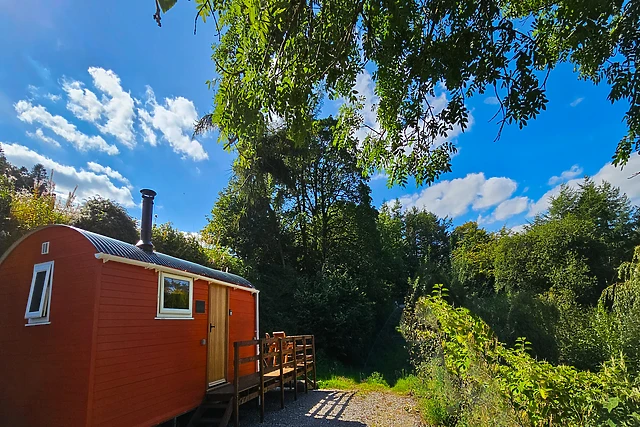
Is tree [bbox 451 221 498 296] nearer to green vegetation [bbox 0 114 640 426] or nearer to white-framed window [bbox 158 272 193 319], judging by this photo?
green vegetation [bbox 0 114 640 426]

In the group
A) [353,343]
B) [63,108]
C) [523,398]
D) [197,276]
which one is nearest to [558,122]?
[523,398]

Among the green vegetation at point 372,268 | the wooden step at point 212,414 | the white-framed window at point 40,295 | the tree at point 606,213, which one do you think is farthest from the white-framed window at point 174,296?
the tree at point 606,213

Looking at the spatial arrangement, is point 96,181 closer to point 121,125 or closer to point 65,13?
point 121,125

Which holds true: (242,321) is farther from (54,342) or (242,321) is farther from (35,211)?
(35,211)

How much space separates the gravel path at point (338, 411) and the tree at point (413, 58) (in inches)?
157

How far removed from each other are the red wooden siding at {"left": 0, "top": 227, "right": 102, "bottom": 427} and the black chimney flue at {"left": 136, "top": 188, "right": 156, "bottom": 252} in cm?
116

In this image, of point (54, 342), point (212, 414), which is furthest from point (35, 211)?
point (212, 414)

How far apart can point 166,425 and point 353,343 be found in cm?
863

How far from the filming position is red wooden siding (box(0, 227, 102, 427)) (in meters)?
4.13

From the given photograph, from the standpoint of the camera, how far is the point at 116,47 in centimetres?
Result: 665

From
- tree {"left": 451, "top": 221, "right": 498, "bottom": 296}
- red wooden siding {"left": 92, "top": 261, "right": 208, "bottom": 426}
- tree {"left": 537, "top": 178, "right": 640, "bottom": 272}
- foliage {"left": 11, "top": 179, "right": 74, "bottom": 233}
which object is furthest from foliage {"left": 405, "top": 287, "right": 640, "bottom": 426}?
tree {"left": 537, "top": 178, "right": 640, "bottom": 272}

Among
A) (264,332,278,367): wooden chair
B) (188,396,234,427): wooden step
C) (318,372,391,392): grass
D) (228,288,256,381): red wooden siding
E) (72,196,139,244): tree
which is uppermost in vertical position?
(72,196,139,244): tree

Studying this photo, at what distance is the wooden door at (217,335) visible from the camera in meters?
6.31

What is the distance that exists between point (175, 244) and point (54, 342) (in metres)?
8.07
